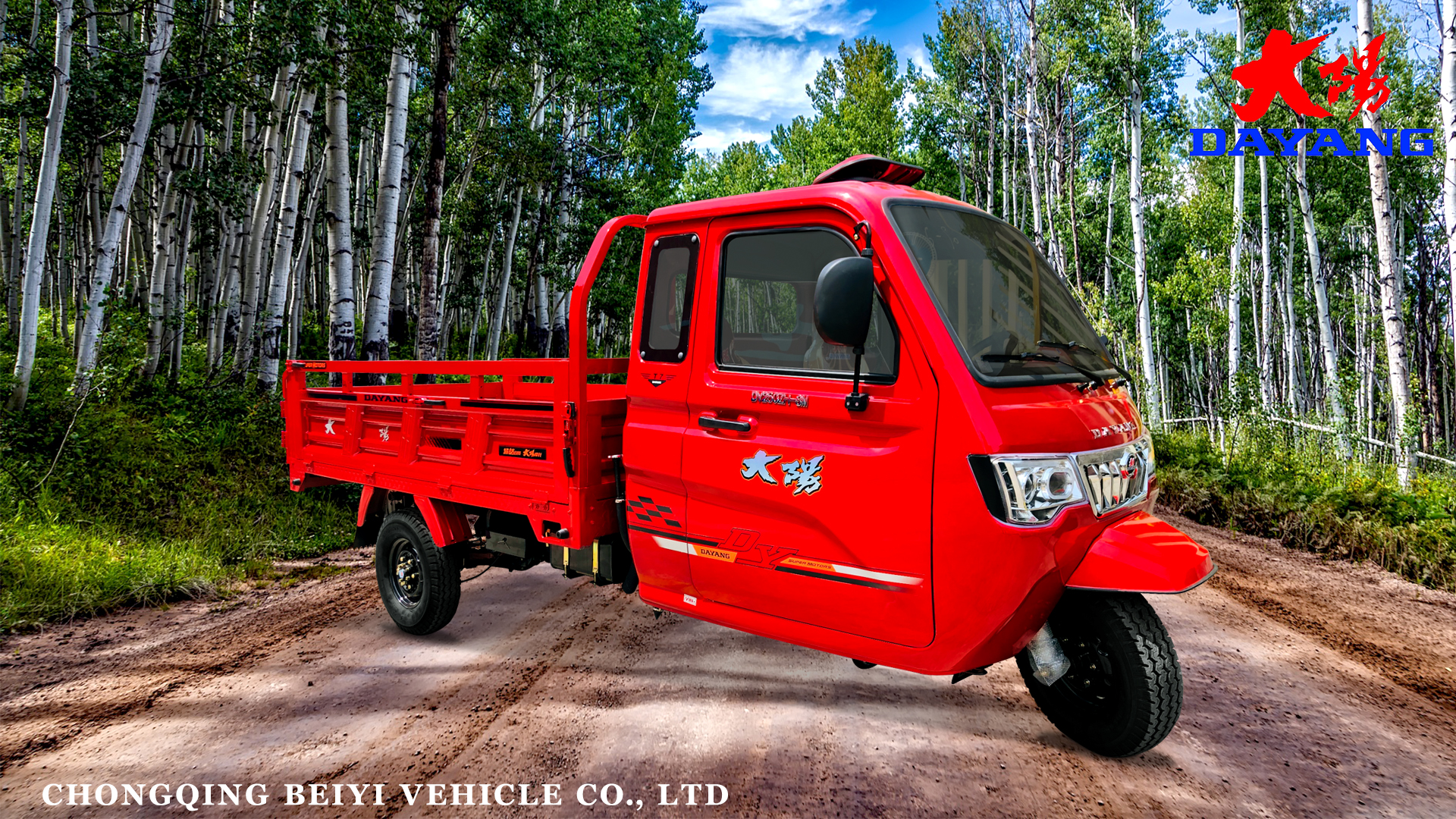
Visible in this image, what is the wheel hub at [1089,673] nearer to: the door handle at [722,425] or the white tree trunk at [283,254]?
the door handle at [722,425]

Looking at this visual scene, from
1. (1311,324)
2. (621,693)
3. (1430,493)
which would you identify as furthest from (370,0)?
(1311,324)

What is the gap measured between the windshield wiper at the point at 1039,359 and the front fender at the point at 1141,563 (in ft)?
2.04

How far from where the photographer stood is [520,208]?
20.9 metres

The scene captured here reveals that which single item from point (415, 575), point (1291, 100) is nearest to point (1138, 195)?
point (1291, 100)

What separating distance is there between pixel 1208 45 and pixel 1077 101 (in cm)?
355

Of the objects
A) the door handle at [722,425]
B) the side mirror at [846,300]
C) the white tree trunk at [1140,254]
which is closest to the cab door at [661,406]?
the door handle at [722,425]

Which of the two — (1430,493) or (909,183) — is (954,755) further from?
(1430,493)

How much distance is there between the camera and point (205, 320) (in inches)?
725

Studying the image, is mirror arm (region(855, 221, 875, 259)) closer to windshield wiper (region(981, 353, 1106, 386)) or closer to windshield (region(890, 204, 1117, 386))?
windshield (region(890, 204, 1117, 386))

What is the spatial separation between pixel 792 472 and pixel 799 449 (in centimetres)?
10

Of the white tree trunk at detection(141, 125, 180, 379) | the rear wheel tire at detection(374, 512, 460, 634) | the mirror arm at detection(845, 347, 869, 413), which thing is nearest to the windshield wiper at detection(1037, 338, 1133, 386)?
the mirror arm at detection(845, 347, 869, 413)

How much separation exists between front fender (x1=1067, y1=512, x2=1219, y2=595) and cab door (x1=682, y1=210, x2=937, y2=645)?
620 millimetres

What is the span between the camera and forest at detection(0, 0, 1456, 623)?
7848 mm

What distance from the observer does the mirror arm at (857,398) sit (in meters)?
2.91
